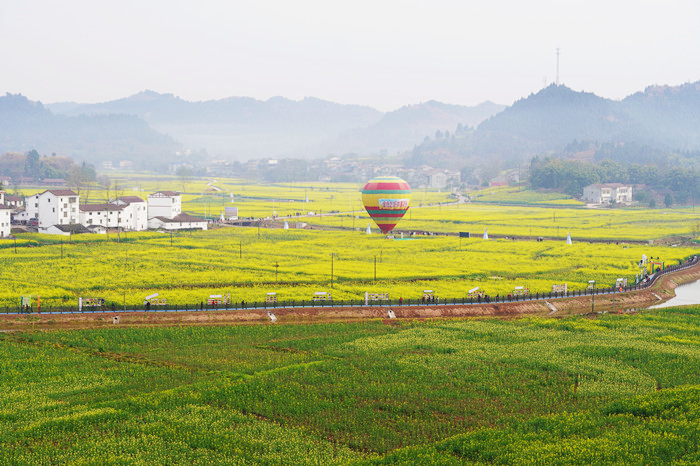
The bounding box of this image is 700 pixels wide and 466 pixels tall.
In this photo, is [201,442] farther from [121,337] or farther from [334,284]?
[334,284]

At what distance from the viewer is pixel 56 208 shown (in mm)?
96000

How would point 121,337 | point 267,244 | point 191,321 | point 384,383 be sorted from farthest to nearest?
point 267,244 → point 191,321 → point 121,337 → point 384,383

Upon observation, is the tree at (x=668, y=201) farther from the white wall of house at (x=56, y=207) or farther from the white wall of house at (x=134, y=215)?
the white wall of house at (x=56, y=207)

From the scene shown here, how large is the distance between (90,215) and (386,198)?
38864mm

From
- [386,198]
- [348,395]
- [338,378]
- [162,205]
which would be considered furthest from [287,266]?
[162,205]

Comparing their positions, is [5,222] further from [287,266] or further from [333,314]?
[333,314]

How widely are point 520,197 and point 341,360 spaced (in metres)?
152

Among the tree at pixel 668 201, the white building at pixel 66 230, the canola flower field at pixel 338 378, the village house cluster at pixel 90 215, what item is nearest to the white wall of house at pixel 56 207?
the village house cluster at pixel 90 215

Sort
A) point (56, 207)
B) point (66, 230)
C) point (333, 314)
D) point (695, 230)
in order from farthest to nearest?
point (695, 230) < point (56, 207) < point (66, 230) < point (333, 314)

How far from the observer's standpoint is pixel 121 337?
46.0m

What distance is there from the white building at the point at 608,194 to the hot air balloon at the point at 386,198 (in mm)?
92317

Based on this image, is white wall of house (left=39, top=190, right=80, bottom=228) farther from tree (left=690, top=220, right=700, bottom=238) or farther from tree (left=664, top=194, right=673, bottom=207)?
tree (left=664, top=194, right=673, bottom=207)

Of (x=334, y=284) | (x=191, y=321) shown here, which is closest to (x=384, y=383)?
(x=191, y=321)

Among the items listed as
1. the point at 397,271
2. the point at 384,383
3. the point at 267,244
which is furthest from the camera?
the point at 267,244
